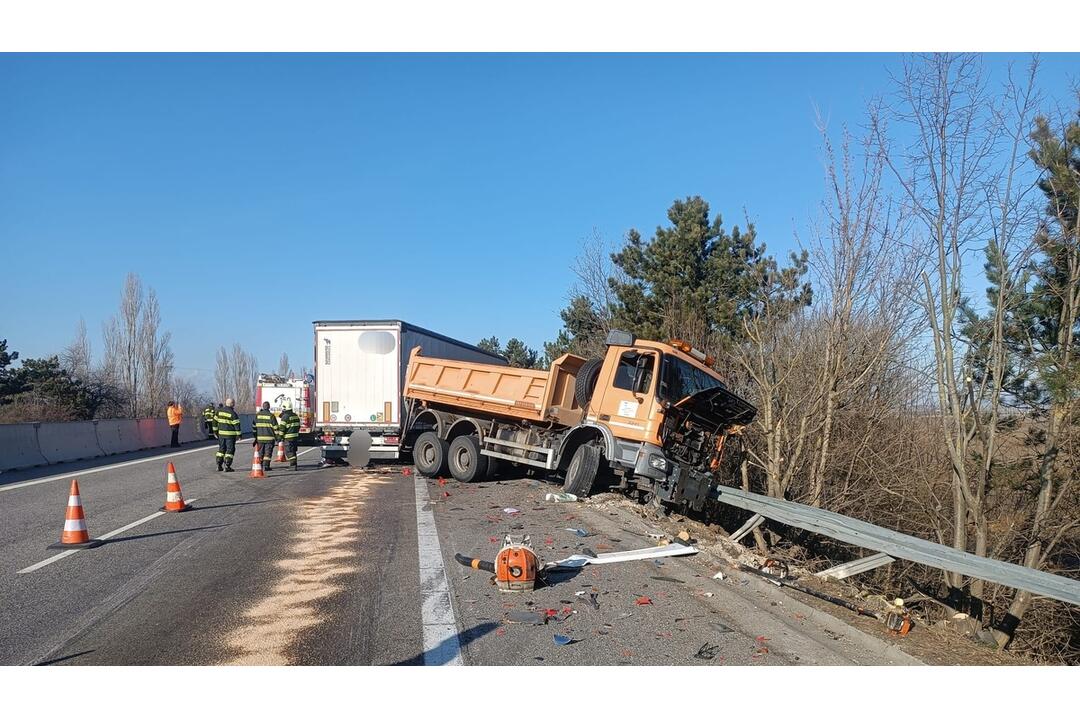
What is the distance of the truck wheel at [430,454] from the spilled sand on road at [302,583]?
3.97m

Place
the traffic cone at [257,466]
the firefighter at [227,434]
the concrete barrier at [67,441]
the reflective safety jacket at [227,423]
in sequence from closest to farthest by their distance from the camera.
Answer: the traffic cone at [257,466], the reflective safety jacket at [227,423], the firefighter at [227,434], the concrete barrier at [67,441]

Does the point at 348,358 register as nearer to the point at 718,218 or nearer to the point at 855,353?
the point at 855,353

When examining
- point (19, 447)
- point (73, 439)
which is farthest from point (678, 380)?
point (73, 439)

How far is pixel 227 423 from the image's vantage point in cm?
1739

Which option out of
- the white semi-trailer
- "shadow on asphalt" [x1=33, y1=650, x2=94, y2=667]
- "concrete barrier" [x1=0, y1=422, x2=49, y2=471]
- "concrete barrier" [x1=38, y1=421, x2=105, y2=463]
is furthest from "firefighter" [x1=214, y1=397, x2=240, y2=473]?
"shadow on asphalt" [x1=33, y1=650, x2=94, y2=667]

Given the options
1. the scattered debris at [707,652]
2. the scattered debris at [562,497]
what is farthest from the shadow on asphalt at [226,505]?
the scattered debris at [707,652]

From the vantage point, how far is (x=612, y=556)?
322 inches

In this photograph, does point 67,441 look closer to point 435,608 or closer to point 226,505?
point 226,505

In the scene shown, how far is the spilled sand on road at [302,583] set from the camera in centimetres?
522

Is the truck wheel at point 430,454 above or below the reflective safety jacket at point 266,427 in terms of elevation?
below

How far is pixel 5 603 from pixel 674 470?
7.95 m

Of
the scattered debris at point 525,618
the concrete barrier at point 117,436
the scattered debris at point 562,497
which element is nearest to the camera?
the scattered debris at point 525,618

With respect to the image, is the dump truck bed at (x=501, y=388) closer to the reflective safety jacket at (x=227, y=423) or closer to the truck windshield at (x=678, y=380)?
the truck windshield at (x=678, y=380)

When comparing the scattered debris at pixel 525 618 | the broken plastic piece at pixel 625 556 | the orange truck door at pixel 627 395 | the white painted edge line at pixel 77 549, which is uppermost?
the orange truck door at pixel 627 395
